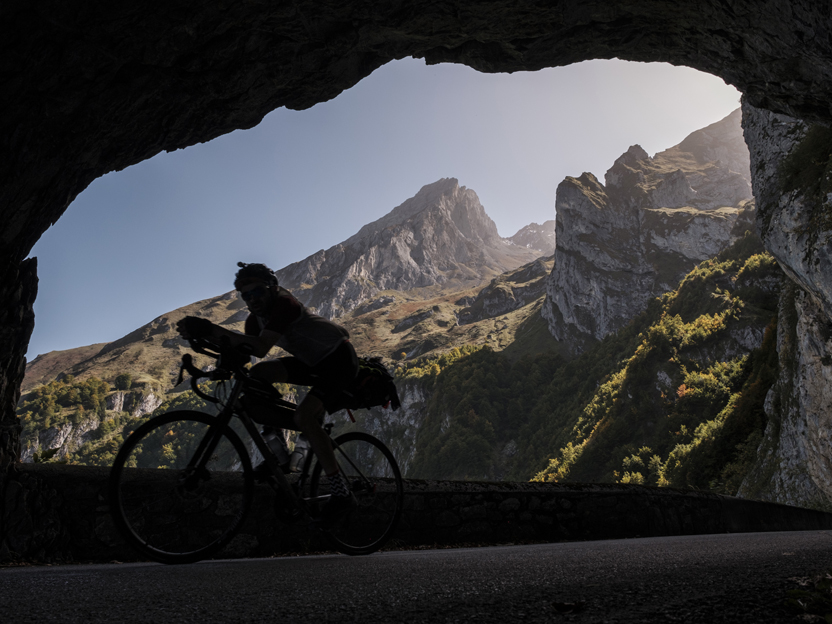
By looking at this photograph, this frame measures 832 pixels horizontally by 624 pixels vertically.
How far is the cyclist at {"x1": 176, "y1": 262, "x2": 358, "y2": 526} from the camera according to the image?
12.4 feet

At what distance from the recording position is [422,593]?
1.99m

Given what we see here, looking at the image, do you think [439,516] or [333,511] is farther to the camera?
[439,516]

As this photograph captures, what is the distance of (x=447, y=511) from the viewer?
236 inches

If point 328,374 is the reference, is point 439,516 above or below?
below

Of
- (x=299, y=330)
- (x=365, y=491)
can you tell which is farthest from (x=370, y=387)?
(x=365, y=491)

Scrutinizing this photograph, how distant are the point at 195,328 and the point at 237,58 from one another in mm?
9002

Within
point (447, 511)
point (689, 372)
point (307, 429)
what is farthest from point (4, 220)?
point (689, 372)

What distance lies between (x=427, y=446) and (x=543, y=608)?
13081 cm

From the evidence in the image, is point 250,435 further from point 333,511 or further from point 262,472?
point 333,511

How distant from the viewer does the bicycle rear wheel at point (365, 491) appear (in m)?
4.37

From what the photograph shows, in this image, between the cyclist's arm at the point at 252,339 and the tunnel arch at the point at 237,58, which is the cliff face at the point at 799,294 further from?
the cyclist's arm at the point at 252,339

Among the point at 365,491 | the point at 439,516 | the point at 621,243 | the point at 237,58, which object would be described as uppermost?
the point at 621,243

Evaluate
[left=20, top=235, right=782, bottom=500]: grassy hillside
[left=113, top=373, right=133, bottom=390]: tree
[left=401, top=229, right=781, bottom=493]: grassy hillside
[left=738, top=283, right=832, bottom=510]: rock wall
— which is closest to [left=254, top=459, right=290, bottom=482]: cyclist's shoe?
[left=20, top=235, right=782, bottom=500]: grassy hillside

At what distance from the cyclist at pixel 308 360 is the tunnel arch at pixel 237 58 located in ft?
15.8
